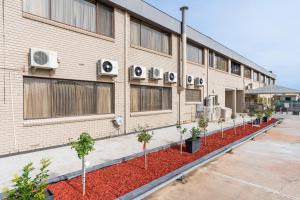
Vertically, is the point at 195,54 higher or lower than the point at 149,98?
higher

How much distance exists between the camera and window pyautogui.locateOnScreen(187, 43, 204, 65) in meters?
18.6

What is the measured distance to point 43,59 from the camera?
8.11 m

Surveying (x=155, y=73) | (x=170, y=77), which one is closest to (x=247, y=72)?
(x=170, y=77)

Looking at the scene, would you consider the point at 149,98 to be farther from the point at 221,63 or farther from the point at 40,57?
the point at 221,63

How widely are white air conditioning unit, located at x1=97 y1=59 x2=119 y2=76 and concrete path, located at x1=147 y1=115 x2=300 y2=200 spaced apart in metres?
6.47

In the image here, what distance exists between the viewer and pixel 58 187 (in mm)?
4914

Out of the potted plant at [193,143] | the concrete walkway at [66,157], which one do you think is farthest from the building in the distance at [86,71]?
the potted plant at [193,143]

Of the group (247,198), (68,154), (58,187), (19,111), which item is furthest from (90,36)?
(247,198)

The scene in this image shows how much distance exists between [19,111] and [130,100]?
6019mm

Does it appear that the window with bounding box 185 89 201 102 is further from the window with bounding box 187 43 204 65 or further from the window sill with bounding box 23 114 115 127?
the window sill with bounding box 23 114 115 127

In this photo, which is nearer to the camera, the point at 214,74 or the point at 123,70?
the point at 123,70

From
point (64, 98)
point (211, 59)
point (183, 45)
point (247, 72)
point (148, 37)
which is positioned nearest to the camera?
point (64, 98)

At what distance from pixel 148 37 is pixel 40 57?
25.7ft

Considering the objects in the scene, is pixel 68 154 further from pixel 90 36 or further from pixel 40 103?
pixel 90 36
